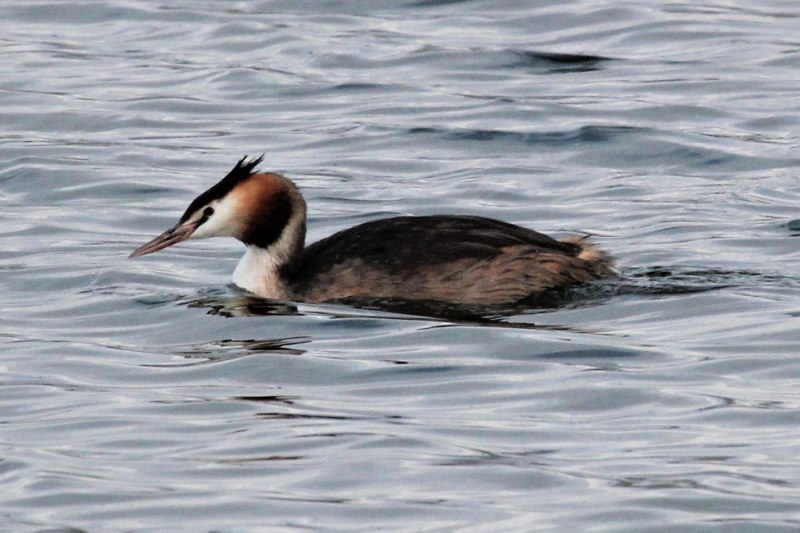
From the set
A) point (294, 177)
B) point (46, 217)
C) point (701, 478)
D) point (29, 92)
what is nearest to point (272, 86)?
point (29, 92)

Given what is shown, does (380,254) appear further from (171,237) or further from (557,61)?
(557,61)

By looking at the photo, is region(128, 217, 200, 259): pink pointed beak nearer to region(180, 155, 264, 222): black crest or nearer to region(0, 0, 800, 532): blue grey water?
region(180, 155, 264, 222): black crest

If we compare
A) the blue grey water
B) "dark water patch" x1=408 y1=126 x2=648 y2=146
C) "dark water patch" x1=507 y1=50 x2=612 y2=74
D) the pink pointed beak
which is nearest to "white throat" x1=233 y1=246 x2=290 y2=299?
the blue grey water

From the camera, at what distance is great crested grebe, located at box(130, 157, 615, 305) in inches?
427

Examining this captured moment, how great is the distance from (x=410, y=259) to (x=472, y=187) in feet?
11.9

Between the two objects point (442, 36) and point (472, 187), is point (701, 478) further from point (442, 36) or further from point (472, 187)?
point (442, 36)

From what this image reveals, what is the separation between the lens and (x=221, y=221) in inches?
444

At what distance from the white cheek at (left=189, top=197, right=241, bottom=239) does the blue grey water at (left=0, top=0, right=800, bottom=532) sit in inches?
14.6

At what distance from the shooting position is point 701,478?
752cm

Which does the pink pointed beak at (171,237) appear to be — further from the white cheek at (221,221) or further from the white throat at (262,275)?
the white throat at (262,275)

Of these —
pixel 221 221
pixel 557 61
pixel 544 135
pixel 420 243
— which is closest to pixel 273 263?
pixel 221 221

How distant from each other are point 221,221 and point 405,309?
125 cm

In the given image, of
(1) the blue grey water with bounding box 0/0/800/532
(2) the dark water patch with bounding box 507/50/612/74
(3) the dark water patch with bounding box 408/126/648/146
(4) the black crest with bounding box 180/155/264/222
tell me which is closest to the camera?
(1) the blue grey water with bounding box 0/0/800/532

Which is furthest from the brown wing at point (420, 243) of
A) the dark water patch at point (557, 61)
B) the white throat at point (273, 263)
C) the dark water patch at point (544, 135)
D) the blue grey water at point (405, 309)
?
the dark water patch at point (557, 61)
